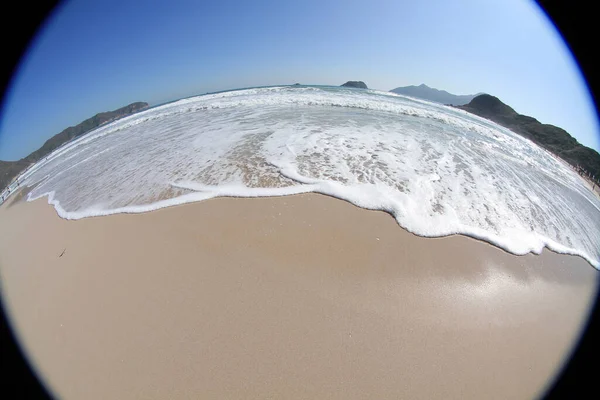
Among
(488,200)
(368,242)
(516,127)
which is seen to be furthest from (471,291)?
(516,127)

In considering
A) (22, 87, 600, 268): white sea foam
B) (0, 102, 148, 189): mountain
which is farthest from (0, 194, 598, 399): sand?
(0, 102, 148, 189): mountain

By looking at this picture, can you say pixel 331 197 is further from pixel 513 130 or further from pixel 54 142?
pixel 54 142

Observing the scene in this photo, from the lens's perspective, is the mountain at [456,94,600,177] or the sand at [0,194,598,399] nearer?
the sand at [0,194,598,399]

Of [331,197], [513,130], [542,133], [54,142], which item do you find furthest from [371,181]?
[54,142]

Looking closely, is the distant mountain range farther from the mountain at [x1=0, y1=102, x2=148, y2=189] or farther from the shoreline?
the shoreline

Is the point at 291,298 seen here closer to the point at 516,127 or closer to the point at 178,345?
the point at 178,345

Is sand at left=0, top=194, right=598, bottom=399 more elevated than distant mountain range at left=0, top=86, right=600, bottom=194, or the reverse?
distant mountain range at left=0, top=86, right=600, bottom=194

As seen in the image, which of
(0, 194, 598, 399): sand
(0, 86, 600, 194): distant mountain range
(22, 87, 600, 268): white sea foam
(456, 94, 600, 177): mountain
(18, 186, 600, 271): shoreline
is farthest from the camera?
(0, 86, 600, 194): distant mountain range
